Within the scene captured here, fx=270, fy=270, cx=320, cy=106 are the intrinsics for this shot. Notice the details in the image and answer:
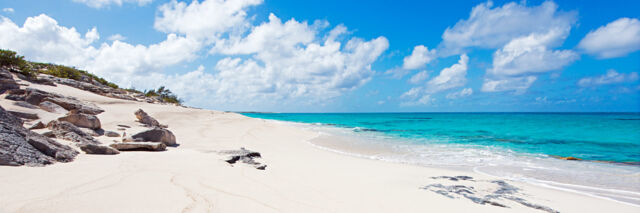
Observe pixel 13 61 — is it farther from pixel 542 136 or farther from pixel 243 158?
pixel 542 136

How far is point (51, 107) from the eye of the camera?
32.8ft

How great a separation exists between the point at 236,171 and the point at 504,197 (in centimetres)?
546

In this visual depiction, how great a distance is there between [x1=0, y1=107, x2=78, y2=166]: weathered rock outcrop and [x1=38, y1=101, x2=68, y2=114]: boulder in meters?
6.76

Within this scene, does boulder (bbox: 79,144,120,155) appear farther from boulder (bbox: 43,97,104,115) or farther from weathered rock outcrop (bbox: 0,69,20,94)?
weathered rock outcrop (bbox: 0,69,20,94)

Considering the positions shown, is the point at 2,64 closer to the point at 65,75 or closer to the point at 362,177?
the point at 65,75

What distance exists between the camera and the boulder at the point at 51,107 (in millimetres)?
9835

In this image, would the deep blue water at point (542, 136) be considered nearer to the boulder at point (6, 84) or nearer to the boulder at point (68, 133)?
the boulder at point (68, 133)

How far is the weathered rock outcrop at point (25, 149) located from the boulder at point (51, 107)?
6765mm

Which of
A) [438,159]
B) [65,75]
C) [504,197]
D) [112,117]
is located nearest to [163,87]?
[65,75]

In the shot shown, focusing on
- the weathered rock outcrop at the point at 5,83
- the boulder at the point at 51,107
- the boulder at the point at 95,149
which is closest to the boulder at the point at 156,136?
the boulder at the point at 95,149

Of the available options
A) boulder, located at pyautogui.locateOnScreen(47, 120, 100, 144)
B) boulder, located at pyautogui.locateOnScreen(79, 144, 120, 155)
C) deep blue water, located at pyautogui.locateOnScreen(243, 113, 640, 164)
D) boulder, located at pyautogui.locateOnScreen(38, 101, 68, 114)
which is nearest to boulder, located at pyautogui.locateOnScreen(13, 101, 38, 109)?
boulder, located at pyautogui.locateOnScreen(38, 101, 68, 114)

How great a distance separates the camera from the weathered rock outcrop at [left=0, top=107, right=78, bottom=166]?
3.59 m

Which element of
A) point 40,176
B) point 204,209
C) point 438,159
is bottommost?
point 438,159

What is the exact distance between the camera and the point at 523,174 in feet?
28.2
